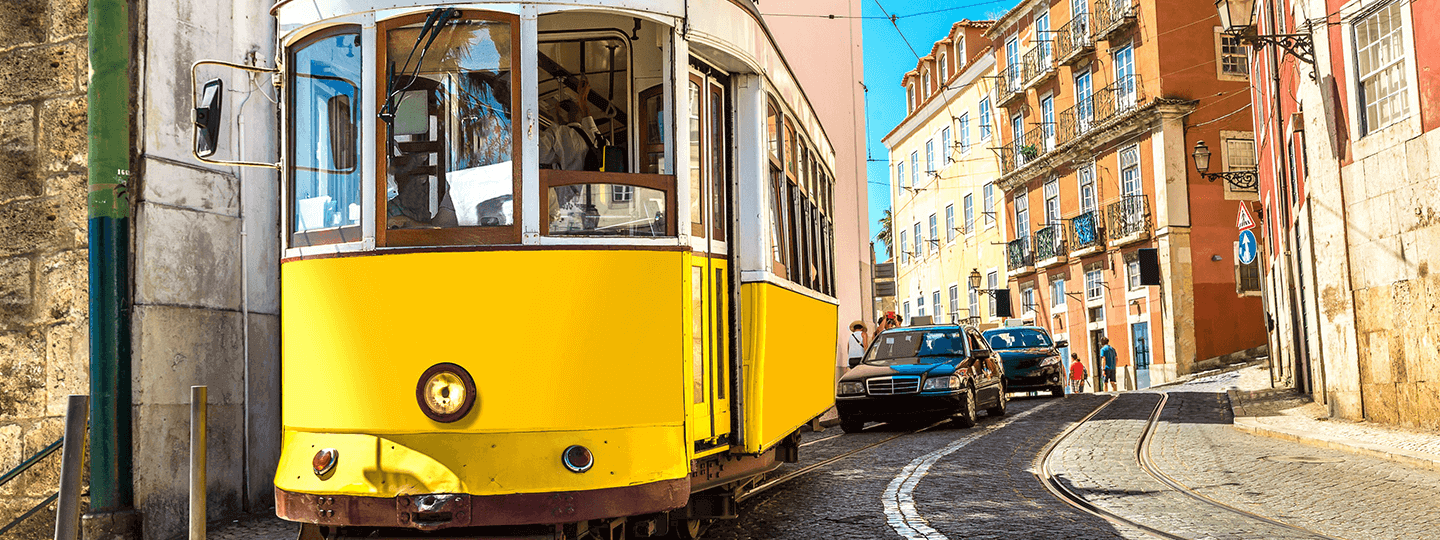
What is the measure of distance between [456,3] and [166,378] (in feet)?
12.3

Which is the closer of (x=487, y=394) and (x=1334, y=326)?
(x=487, y=394)

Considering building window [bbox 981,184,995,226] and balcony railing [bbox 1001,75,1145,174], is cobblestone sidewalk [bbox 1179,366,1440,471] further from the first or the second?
building window [bbox 981,184,995,226]

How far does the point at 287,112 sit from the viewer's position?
17.4ft

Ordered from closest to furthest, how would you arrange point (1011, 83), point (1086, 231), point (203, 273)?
point (203, 273) < point (1086, 231) < point (1011, 83)

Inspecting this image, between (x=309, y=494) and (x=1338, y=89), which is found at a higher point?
(x=1338, y=89)

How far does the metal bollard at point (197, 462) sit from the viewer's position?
4.56 m

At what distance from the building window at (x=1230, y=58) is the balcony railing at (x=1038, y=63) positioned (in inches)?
211

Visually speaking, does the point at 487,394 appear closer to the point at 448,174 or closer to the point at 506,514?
the point at 506,514

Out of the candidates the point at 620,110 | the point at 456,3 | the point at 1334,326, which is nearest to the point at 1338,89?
the point at 1334,326

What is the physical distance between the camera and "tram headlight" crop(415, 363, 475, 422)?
15.9 feet

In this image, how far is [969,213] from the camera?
45656mm

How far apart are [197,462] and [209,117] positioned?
155 centimetres

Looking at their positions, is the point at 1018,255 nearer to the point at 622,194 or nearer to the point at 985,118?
the point at 985,118

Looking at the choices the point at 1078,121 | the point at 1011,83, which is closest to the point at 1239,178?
the point at 1078,121
